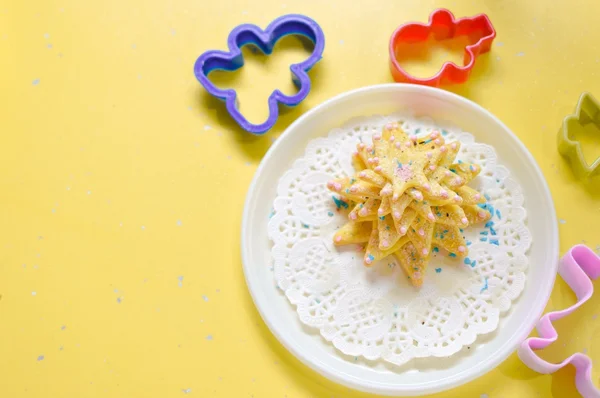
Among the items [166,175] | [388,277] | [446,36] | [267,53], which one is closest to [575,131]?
[446,36]

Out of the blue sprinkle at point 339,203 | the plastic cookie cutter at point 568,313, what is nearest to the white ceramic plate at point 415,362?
the plastic cookie cutter at point 568,313

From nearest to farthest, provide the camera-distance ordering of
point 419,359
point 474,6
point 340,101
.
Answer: point 419,359, point 340,101, point 474,6

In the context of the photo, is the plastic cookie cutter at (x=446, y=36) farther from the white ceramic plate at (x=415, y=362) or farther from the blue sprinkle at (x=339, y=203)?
the blue sprinkle at (x=339, y=203)

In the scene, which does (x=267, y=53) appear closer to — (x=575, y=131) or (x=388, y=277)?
(x=388, y=277)

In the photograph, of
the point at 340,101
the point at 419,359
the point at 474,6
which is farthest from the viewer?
the point at 474,6

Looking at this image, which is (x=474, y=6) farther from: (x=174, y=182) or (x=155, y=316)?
(x=155, y=316)

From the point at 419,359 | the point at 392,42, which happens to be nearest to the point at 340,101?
the point at 392,42
